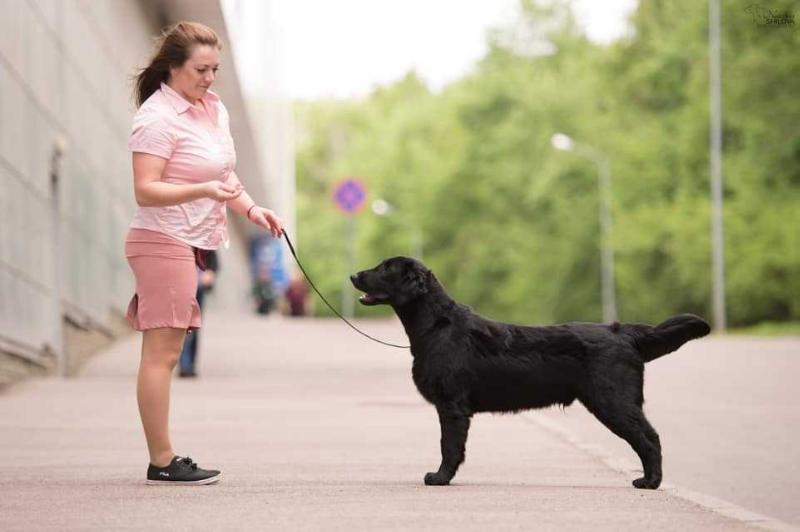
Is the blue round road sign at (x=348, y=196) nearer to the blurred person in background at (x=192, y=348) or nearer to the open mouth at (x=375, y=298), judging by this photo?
the blurred person in background at (x=192, y=348)

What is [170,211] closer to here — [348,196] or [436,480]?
[436,480]

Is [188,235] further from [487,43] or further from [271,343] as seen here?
[487,43]

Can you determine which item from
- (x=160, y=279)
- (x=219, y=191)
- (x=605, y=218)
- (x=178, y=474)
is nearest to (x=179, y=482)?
(x=178, y=474)

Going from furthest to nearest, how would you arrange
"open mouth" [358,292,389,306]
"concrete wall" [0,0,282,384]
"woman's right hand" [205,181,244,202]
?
1. "concrete wall" [0,0,282,384]
2. "open mouth" [358,292,389,306]
3. "woman's right hand" [205,181,244,202]

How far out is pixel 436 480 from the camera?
6965mm

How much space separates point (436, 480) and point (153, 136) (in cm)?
202

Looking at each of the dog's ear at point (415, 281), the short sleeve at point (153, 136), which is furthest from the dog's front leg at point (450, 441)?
the short sleeve at point (153, 136)

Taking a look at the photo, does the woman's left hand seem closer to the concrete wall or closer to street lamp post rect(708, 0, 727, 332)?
the concrete wall

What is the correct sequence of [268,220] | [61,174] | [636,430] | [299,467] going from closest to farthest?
[268,220]
[636,430]
[299,467]
[61,174]

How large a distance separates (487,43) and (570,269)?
397 inches

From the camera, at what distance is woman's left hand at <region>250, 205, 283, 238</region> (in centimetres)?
687

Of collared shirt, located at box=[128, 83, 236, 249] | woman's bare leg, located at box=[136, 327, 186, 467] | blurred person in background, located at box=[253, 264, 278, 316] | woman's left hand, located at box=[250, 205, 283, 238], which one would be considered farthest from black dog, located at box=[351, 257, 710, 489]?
blurred person in background, located at box=[253, 264, 278, 316]

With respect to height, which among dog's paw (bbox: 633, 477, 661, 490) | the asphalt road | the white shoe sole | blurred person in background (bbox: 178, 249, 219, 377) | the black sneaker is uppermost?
blurred person in background (bbox: 178, 249, 219, 377)

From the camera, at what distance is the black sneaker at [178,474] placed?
6773 millimetres
